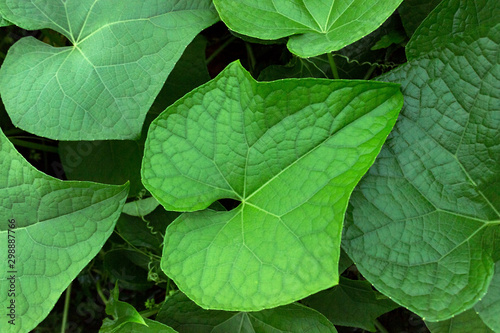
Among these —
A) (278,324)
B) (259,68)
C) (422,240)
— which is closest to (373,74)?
(259,68)

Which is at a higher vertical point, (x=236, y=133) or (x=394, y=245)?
(x=236, y=133)

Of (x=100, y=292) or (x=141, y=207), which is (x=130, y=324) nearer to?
(x=141, y=207)

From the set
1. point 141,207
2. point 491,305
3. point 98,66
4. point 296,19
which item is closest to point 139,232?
point 141,207

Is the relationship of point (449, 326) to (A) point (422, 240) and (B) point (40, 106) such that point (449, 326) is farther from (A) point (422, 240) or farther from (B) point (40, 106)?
(B) point (40, 106)

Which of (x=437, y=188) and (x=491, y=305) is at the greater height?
(x=437, y=188)

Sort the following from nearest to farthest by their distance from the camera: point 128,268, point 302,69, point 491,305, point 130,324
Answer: point 491,305, point 130,324, point 302,69, point 128,268

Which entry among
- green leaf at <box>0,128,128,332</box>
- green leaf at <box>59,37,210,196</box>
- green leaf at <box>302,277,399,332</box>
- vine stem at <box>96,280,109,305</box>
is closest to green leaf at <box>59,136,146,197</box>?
green leaf at <box>59,37,210,196</box>
